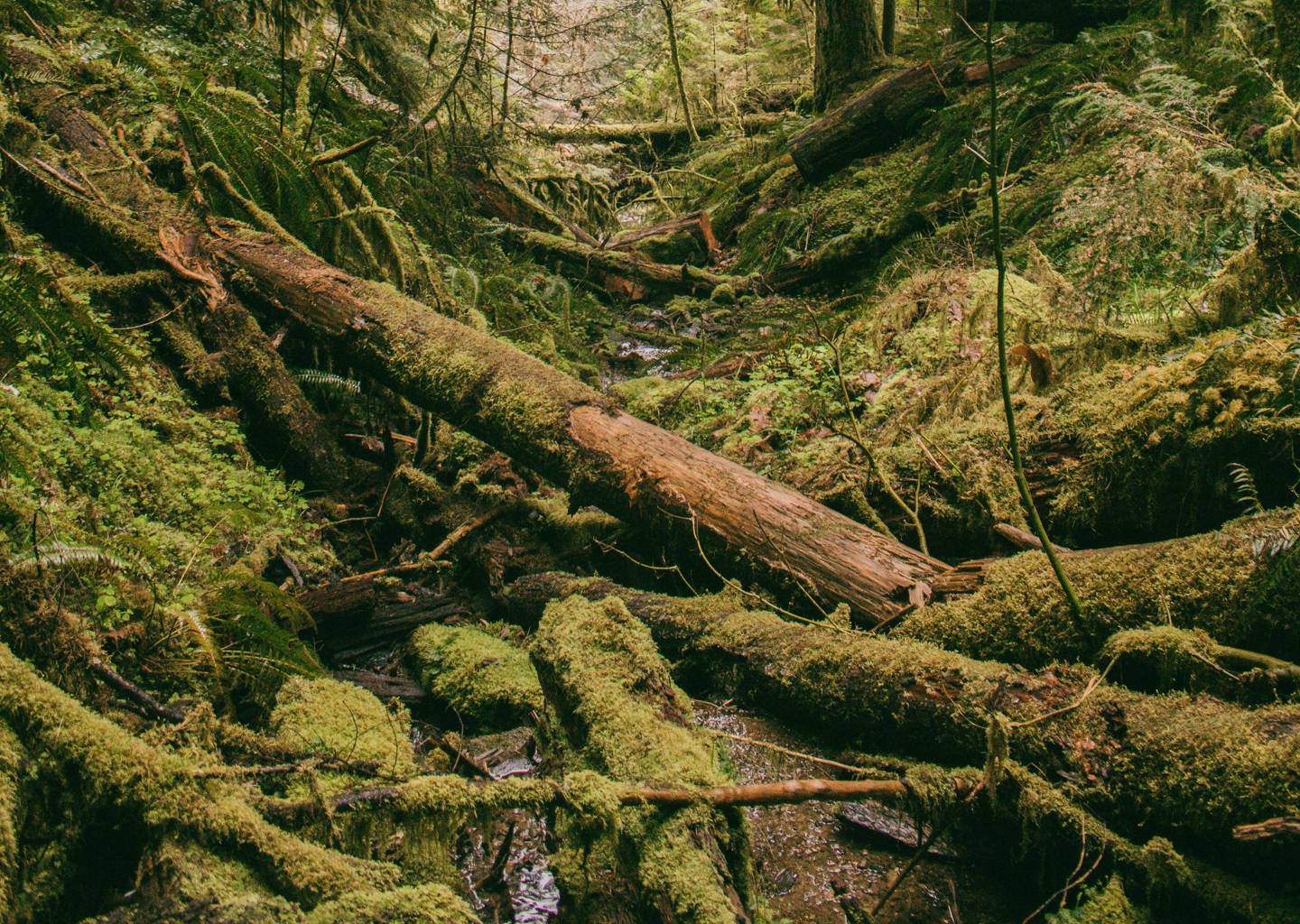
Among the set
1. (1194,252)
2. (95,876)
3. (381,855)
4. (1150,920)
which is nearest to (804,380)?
(1194,252)

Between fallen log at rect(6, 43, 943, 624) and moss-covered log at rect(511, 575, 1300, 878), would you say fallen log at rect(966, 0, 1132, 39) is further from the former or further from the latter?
moss-covered log at rect(511, 575, 1300, 878)

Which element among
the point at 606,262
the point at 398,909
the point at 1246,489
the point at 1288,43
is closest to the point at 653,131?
the point at 606,262

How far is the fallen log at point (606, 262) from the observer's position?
353 inches

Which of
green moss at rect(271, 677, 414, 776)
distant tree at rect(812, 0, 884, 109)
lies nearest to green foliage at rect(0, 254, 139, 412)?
green moss at rect(271, 677, 414, 776)

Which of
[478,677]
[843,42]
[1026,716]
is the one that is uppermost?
[843,42]

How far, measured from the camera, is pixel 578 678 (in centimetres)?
284

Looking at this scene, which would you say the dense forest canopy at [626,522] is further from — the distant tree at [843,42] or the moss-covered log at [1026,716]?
the distant tree at [843,42]

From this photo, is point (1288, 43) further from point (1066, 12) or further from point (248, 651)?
point (248, 651)

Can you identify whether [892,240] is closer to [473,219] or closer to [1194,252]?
[1194,252]

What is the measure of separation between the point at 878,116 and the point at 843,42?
2.18 meters

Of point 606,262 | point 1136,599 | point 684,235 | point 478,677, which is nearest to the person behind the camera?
point 1136,599

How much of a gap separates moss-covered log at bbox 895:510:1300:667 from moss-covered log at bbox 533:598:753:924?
1279mm

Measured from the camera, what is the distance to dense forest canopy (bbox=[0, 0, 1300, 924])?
2.13 meters

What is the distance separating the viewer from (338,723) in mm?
2828
